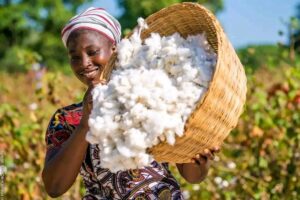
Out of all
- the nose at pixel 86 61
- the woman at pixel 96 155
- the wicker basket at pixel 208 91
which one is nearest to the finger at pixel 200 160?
the woman at pixel 96 155

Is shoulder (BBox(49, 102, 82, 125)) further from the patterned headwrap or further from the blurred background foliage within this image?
the blurred background foliage

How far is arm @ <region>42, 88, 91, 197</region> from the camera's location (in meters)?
2.19

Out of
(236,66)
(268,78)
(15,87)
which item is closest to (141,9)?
(15,87)

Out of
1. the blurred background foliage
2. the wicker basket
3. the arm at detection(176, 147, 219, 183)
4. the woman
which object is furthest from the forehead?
the blurred background foliage

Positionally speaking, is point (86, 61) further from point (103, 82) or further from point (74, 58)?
point (103, 82)

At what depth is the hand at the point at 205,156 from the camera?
91.6 inches

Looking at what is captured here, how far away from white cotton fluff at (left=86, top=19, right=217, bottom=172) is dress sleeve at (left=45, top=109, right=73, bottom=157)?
0.40 m

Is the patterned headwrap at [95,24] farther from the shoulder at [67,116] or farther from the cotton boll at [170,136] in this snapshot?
the cotton boll at [170,136]

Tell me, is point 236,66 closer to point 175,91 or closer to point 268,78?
point 175,91

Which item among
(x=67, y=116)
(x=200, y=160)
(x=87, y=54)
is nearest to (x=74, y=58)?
(x=87, y=54)

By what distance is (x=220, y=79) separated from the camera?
7.02ft

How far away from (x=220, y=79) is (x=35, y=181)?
8.80 feet

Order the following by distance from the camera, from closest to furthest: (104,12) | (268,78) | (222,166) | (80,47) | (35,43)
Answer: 1. (80,47)
2. (104,12)
3. (222,166)
4. (268,78)
5. (35,43)

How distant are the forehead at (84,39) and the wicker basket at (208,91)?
0.17m
